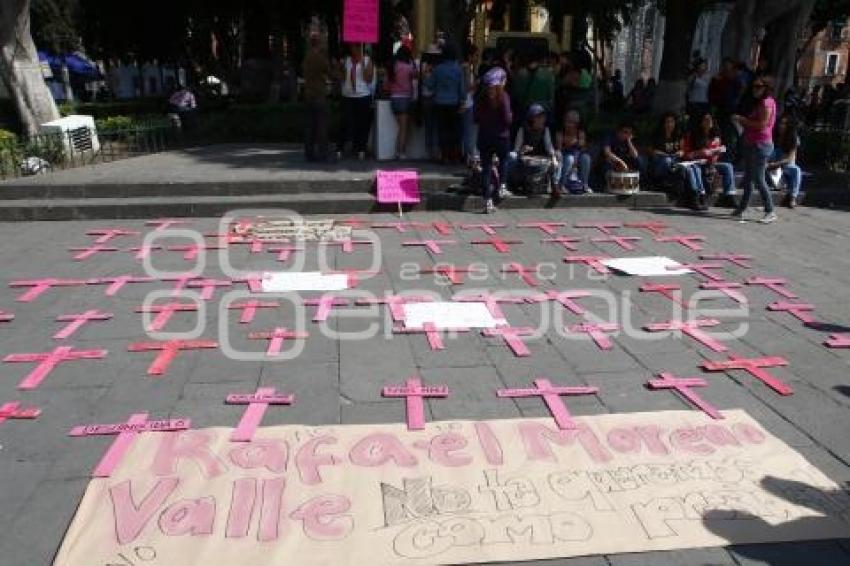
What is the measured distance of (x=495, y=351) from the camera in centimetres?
472

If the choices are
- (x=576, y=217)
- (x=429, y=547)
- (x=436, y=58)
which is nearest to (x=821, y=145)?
(x=576, y=217)

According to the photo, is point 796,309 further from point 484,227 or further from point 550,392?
point 484,227

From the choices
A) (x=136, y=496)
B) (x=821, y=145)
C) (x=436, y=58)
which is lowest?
(x=136, y=496)

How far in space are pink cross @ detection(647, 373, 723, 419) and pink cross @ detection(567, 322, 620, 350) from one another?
56cm

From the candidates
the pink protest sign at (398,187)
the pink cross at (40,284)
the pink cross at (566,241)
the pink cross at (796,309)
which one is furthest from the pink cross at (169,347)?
the pink protest sign at (398,187)

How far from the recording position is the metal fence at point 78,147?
391 inches

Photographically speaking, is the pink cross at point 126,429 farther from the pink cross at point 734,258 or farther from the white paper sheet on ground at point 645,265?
the pink cross at point 734,258

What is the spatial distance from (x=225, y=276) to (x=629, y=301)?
335cm

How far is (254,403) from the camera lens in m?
3.98

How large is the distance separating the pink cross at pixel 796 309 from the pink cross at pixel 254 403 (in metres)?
3.73

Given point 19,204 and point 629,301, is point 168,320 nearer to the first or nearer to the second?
point 629,301

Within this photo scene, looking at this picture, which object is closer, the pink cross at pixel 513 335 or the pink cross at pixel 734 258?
the pink cross at pixel 513 335

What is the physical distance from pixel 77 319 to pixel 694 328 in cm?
436

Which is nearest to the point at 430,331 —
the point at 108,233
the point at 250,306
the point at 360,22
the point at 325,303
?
the point at 325,303
